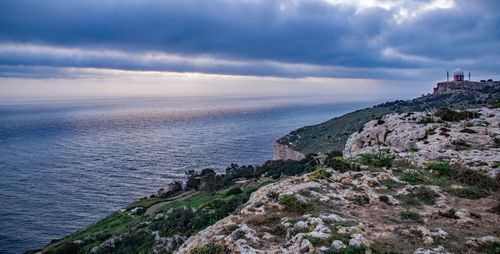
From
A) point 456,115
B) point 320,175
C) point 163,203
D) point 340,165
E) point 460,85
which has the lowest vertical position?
point 163,203

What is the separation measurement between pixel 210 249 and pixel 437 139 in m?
17.7

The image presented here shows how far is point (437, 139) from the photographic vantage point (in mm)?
22594

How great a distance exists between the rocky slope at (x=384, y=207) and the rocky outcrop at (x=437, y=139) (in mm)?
64

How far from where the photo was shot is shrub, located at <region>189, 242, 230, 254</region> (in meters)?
10.2

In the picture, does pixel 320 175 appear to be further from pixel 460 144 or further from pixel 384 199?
pixel 460 144

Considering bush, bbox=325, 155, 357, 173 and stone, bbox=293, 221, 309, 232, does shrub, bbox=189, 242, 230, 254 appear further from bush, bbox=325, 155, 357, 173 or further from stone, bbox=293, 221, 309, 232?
bush, bbox=325, 155, 357, 173

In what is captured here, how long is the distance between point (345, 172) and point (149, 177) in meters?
84.3

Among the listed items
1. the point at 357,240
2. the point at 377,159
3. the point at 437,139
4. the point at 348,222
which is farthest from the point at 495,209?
the point at 437,139

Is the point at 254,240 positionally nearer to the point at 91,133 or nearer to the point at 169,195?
the point at 169,195

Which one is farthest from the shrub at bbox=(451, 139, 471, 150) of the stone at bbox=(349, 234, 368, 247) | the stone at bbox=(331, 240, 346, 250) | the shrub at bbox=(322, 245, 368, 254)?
the stone at bbox=(331, 240, 346, 250)

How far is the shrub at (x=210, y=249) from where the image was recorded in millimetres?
10224

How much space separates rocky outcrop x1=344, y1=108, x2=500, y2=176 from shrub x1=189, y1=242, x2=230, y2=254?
12859 mm

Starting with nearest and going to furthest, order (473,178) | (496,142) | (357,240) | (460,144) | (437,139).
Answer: (357,240) → (473,178) → (496,142) → (460,144) → (437,139)

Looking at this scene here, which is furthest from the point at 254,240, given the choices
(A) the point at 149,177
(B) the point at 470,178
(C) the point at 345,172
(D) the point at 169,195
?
(A) the point at 149,177
